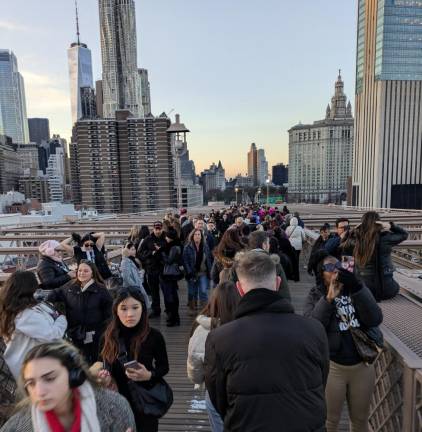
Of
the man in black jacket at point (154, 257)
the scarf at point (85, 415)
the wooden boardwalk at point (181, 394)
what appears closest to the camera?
the scarf at point (85, 415)

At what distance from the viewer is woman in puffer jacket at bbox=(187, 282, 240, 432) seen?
2.20 m

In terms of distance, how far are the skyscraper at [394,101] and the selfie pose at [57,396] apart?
75.9 metres

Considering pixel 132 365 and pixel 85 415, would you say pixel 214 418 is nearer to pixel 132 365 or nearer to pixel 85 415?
pixel 132 365

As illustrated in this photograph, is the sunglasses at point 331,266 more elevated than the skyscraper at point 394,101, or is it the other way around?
the skyscraper at point 394,101

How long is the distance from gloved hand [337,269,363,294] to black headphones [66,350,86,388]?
1623 mm

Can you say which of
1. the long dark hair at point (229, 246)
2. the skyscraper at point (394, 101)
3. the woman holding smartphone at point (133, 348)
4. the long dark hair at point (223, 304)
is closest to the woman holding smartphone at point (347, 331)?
the long dark hair at point (223, 304)

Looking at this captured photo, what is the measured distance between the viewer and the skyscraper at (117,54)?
602 feet

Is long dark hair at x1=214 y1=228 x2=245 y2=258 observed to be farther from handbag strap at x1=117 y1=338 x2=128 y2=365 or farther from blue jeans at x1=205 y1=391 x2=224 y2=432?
handbag strap at x1=117 y1=338 x2=128 y2=365

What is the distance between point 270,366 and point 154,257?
4.03 metres

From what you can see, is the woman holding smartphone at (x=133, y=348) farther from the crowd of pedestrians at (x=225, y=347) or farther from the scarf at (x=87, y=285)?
the scarf at (x=87, y=285)

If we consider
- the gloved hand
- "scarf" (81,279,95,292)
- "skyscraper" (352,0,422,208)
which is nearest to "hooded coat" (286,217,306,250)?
"scarf" (81,279,95,292)

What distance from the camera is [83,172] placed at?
306 ft

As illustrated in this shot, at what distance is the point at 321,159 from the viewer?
116500mm

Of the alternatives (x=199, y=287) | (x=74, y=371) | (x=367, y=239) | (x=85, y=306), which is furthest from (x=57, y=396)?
(x=199, y=287)
